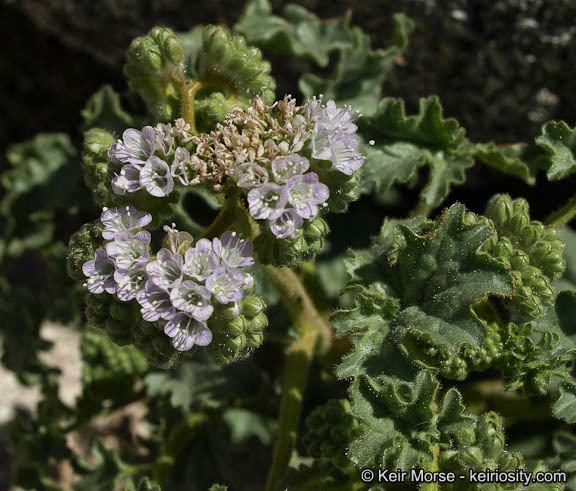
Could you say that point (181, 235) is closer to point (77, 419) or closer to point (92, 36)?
point (77, 419)

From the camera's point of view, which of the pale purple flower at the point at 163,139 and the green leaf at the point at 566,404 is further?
the green leaf at the point at 566,404

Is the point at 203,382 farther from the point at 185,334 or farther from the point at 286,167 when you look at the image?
the point at 286,167

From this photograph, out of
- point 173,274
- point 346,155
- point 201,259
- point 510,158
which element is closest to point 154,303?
point 173,274

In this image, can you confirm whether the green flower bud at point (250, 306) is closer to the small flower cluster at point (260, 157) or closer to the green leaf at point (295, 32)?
the small flower cluster at point (260, 157)

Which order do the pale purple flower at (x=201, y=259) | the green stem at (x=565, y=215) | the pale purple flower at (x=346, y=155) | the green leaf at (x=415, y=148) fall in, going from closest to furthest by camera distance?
the pale purple flower at (x=201, y=259), the pale purple flower at (x=346, y=155), the green stem at (x=565, y=215), the green leaf at (x=415, y=148)

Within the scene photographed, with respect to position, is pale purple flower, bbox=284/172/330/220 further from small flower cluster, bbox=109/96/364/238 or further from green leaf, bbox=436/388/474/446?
green leaf, bbox=436/388/474/446

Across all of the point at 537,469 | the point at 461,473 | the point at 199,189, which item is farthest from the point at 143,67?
the point at 537,469

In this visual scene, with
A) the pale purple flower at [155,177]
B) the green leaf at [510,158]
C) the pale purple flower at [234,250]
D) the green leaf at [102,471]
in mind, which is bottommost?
the green leaf at [102,471]

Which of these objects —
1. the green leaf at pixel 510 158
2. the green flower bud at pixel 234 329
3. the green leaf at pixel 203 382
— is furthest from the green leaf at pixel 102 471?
the green leaf at pixel 510 158
